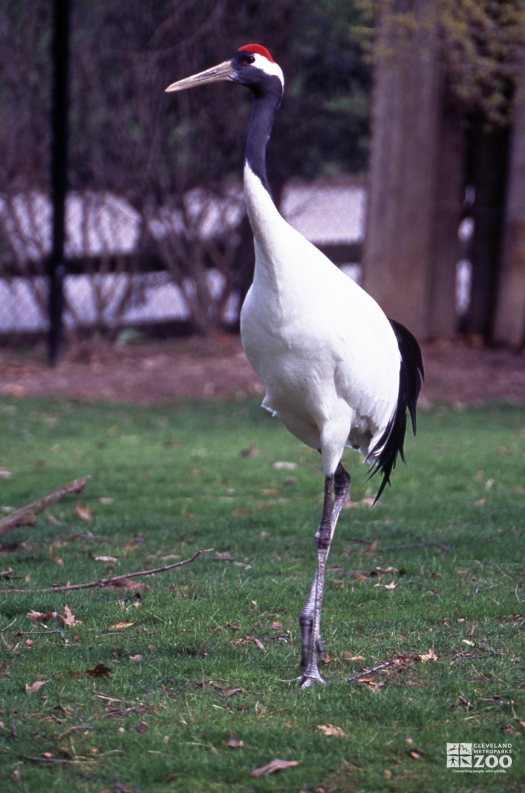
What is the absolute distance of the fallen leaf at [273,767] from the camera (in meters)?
3.33

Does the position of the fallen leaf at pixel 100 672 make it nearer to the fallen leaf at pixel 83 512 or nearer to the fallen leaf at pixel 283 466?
the fallen leaf at pixel 83 512

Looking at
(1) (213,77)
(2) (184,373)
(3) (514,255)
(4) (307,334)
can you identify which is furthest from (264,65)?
(3) (514,255)

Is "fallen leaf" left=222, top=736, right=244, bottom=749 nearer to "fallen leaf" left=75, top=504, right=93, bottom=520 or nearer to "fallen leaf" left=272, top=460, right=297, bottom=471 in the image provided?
"fallen leaf" left=75, top=504, right=93, bottom=520

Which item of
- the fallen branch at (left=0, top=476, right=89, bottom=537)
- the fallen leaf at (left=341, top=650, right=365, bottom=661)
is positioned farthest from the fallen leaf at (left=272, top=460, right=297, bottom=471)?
the fallen leaf at (left=341, top=650, right=365, bottom=661)

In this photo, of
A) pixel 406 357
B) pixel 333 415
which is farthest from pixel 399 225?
pixel 333 415

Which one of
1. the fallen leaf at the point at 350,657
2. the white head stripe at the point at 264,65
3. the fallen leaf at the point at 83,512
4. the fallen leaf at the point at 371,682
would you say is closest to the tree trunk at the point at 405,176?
the fallen leaf at the point at 83,512

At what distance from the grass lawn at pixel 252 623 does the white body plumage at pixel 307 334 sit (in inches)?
31.9

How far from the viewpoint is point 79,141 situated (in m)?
10.5

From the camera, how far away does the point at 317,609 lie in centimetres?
425

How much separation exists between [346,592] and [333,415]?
40.0 inches

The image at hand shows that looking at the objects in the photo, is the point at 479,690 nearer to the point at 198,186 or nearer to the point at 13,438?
the point at 13,438

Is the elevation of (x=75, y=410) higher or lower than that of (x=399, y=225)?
lower

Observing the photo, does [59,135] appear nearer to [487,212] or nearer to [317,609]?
[487,212]

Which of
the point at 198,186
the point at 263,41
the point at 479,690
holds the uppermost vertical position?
the point at 263,41
